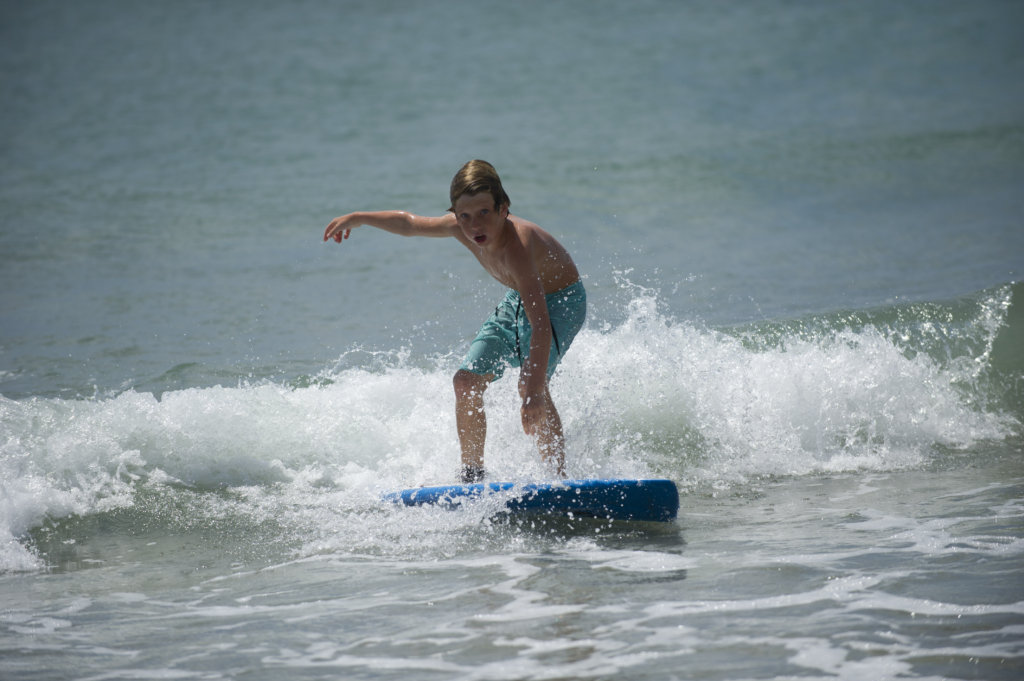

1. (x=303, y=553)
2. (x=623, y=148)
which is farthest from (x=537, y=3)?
(x=303, y=553)

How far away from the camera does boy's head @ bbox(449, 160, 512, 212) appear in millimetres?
4406

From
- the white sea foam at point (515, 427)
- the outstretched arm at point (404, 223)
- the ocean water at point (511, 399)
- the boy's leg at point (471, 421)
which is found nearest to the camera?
the ocean water at point (511, 399)

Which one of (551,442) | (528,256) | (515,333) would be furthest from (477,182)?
(551,442)

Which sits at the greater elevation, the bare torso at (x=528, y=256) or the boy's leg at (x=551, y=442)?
the bare torso at (x=528, y=256)

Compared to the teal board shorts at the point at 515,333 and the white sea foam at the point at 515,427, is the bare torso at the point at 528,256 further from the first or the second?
the white sea foam at the point at 515,427

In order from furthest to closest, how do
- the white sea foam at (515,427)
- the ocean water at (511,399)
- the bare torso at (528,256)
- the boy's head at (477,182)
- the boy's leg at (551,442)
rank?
the white sea foam at (515,427) → the boy's leg at (551,442) → the bare torso at (528,256) → the boy's head at (477,182) → the ocean water at (511,399)

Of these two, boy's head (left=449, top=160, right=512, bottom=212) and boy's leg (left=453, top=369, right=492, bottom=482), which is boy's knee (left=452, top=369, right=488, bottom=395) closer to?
boy's leg (left=453, top=369, right=492, bottom=482)

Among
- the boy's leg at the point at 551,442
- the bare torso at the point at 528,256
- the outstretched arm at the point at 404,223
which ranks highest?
the outstretched arm at the point at 404,223

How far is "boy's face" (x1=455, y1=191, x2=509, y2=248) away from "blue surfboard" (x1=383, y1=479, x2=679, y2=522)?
3.66 ft

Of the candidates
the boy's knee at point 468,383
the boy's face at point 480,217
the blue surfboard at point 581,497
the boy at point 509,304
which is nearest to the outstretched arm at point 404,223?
the boy at point 509,304

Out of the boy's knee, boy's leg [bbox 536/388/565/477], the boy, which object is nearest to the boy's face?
the boy

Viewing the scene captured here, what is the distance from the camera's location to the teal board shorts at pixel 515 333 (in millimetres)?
4836

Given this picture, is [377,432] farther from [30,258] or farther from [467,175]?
[30,258]

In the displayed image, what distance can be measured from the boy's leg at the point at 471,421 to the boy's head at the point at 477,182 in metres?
0.89
